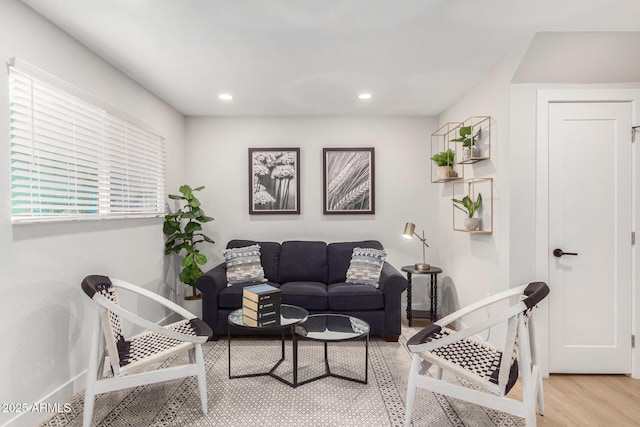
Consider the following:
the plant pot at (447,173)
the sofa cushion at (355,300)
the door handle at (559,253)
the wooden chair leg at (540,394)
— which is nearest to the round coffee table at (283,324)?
the sofa cushion at (355,300)

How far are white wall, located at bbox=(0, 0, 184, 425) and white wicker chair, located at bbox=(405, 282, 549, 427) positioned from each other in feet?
7.41

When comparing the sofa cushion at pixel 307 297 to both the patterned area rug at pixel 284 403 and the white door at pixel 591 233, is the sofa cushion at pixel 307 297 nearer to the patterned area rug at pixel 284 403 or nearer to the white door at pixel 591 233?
the patterned area rug at pixel 284 403

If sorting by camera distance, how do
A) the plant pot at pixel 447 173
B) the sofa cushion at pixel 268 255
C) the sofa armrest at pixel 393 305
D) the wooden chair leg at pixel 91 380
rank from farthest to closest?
the sofa cushion at pixel 268 255, the plant pot at pixel 447 173, the sofa armrest at pixel 393 305, the wooden chair leg at pixel 91 380

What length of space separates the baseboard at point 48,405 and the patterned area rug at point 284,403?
0.16 feet

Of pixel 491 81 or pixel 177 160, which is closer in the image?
pixel 491 81

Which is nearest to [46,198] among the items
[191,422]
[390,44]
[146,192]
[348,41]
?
[146,192]

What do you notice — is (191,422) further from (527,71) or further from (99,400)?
(527,71)

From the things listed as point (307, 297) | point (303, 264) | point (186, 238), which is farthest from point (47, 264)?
point (303, 264)

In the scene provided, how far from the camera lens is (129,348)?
2.21m

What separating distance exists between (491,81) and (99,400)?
3.96m

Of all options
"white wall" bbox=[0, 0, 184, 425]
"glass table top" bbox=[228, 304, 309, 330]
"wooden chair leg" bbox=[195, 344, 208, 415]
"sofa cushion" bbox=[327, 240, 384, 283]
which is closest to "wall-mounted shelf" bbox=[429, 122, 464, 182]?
"sofa cushion" bbox=[327, 240, 384, 283]

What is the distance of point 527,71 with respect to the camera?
2.57 metres

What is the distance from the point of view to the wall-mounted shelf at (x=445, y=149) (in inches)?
143

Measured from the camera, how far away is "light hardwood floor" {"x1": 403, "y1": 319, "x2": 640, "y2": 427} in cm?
212
